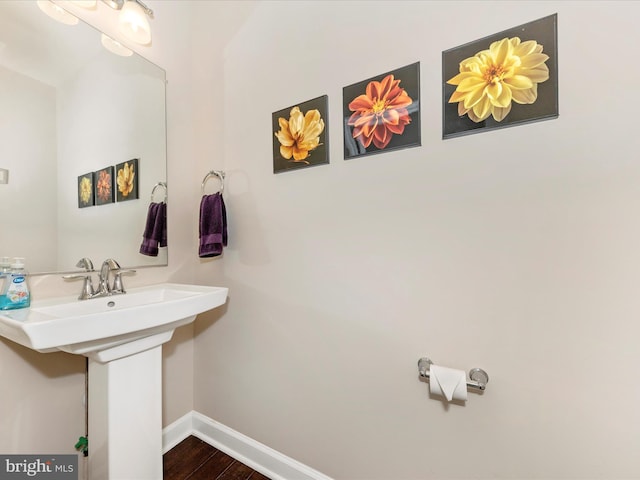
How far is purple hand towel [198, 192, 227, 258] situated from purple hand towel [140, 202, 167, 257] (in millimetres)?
241

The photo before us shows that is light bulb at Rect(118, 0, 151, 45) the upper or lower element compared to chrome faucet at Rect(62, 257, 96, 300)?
upper

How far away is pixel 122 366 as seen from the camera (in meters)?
0.99

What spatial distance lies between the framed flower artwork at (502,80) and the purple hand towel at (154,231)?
1.43 meters

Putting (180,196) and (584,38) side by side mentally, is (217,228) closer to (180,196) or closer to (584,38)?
(180,196)

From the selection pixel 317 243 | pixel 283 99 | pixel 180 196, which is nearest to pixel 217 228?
pixel 180 196

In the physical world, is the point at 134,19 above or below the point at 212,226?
above

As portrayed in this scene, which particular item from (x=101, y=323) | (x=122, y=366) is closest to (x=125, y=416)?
(x=122, y=366)

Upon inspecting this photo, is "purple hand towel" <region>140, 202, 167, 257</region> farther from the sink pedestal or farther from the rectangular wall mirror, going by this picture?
the sink pedestal

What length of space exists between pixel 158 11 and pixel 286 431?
2.33m

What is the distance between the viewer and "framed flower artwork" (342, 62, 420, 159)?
973 millimetres

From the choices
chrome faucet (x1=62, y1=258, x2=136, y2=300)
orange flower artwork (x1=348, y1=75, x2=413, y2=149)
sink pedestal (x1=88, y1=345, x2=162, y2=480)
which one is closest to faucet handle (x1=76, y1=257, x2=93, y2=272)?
chrome faucet (x1=62, y1=258, x2=136, y2=300)

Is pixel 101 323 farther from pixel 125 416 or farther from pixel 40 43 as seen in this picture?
pixel 40 43

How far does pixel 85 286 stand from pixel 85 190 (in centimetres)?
43

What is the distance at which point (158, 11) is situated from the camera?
1.47m
